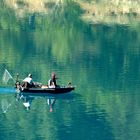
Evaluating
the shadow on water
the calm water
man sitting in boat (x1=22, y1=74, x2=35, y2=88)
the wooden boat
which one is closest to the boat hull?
the wooden boat

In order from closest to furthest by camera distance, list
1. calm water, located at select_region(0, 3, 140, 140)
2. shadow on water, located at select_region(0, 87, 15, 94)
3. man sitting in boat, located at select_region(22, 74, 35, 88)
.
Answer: calm water, located at select_region(0, 3, 140, 140) → man sitting in boat, located at select_region(22, 74, 35, 88) → shadow on water, located at select_region(0, 87, 15, 94)

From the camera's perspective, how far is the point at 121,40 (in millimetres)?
89562

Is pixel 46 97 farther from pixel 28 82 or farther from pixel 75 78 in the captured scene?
pixel 75 78

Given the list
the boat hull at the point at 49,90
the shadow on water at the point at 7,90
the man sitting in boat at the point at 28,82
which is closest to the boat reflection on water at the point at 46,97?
the boat hull at the point at 49,90

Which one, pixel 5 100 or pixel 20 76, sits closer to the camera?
pixel 5 100

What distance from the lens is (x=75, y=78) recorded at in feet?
202

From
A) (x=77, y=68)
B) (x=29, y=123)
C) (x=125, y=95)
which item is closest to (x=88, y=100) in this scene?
(x=125, y=95)

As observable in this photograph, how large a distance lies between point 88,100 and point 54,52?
24.9m

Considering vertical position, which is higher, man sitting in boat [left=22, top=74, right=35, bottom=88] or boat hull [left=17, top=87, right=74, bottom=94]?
man sitting in boat [left=22, top=74, right=35, bottom=88]

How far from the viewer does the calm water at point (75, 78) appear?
154 feet

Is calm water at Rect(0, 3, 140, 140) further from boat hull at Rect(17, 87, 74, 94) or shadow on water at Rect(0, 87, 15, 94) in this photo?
boat hull at Rect(17, 87, 74, 94)

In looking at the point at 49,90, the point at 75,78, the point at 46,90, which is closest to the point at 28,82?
the point at 46,90

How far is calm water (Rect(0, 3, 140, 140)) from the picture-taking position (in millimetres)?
46812

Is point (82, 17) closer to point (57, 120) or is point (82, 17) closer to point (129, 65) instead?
point (129, 65)
